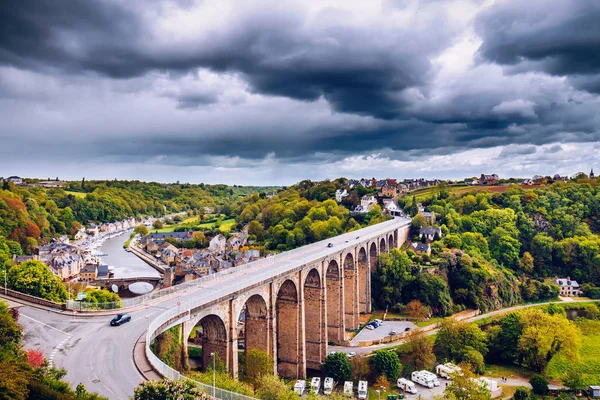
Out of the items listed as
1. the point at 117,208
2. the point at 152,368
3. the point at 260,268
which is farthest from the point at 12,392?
the point at 117,208

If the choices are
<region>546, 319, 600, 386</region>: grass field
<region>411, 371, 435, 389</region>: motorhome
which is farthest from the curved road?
<region>546, 319, 600, 386</region>: grass field

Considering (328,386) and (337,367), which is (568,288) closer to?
(337,367)

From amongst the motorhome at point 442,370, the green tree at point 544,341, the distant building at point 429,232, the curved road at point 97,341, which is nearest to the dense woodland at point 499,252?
the distant building at point 429,232

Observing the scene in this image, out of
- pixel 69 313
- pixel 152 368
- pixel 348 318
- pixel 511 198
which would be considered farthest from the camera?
pixel 511 198

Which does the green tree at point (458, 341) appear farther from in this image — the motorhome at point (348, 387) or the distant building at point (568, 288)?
the distant building at point (568, 288)

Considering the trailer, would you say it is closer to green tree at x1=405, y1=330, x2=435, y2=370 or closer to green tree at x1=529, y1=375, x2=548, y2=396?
green tree at x1=405, y1=330, x2=435, y2=370

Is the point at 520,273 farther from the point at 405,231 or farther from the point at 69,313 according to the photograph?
the point at 69,313

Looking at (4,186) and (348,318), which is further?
(4,186)
